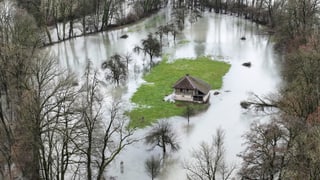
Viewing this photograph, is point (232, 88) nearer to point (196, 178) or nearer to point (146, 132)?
point (146, 132)

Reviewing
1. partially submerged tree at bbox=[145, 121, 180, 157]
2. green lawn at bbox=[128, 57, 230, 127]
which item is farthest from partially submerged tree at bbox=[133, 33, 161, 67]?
partially submerged tree at bbox=[145, 121, 180, 157]

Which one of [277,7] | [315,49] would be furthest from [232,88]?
[277,7]

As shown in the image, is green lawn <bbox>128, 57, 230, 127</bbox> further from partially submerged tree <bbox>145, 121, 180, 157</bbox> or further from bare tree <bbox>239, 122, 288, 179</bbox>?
bare tree <bbox>239, 122, 288, 179</bbox>

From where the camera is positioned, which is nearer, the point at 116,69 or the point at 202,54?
the point at 116,69

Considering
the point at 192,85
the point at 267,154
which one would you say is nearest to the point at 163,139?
the point at 267,154

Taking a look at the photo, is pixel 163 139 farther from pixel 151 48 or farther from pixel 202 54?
pixel 202 54

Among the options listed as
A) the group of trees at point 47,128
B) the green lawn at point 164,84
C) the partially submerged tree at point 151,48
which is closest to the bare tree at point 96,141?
the group of trees at point 47,128

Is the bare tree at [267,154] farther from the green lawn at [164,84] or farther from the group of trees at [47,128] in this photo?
the green lawn at [164,84]
